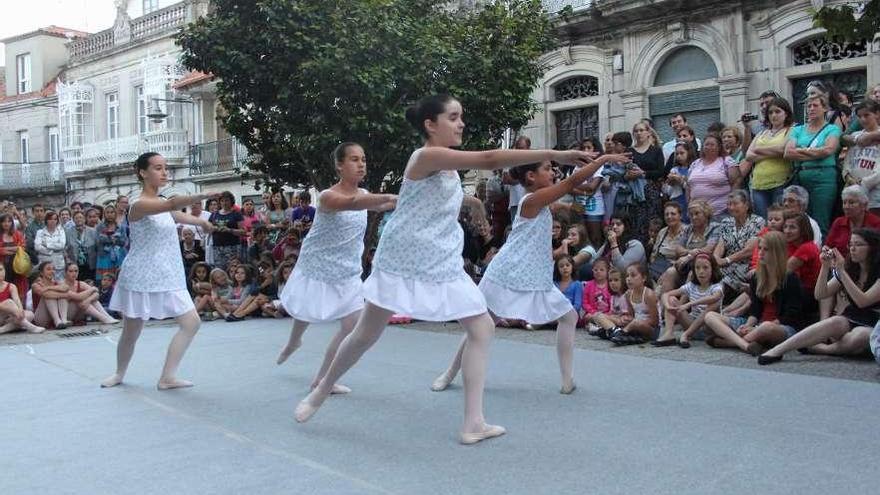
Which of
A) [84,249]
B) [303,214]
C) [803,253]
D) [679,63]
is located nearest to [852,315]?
[803,253]

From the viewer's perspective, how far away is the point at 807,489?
402 centimetres

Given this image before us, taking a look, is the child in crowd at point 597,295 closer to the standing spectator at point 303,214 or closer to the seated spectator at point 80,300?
the standing spectator at point 303,214

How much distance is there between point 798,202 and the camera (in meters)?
9.04

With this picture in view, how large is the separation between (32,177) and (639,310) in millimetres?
37656

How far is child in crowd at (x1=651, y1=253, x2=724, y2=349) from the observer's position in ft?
29.5

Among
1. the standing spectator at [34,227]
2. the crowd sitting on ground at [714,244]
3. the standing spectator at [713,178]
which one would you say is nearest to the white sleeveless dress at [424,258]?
the crowd sitting on ground at [714,244]

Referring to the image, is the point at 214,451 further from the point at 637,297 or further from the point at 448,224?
the point at 637,297

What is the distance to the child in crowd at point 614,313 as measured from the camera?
31.3 feet

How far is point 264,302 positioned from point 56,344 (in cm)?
307

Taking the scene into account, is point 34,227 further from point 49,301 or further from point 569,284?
point 569,284

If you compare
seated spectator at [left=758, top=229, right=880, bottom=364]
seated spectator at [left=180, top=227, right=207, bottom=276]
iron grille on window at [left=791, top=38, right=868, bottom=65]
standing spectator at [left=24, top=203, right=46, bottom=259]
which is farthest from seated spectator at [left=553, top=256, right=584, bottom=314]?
standing spectator at [left=24, top=203, right=46, bottom=259]

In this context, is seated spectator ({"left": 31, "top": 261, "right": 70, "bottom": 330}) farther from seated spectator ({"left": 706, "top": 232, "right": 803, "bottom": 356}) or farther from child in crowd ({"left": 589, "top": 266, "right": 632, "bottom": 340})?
seated spectator ({"left": 706, "top": 232, "right": 803, "bottom": 356})

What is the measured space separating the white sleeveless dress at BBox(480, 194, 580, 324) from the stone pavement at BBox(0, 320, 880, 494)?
59 cm

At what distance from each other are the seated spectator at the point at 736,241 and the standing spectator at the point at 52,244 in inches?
415
